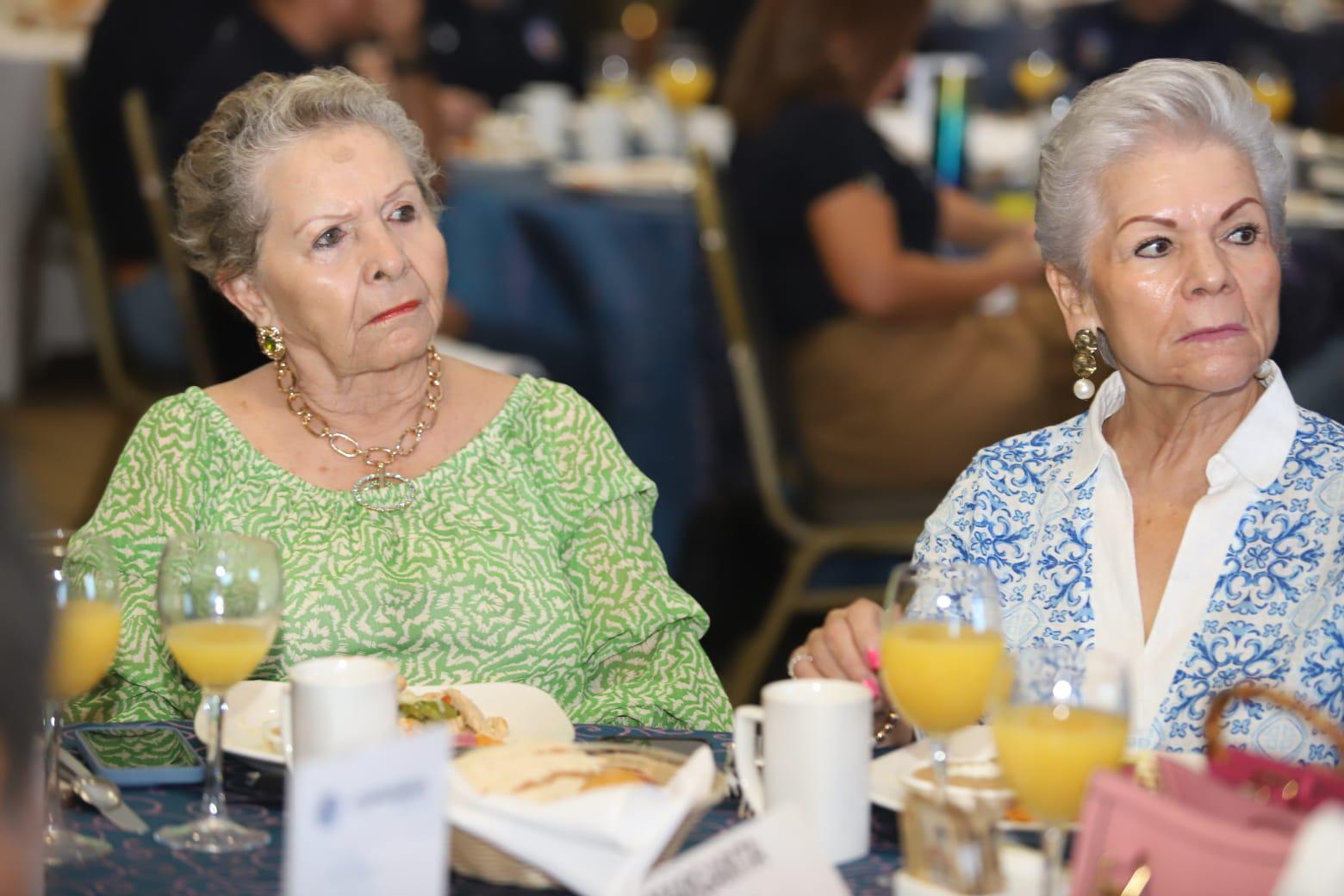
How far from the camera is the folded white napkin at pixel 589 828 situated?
4.17 feet

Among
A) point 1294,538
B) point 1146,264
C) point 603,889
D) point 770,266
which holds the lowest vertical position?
point 603,889

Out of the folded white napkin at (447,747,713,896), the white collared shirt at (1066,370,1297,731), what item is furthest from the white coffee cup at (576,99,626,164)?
the folded white napkin at (447,747,713,896)

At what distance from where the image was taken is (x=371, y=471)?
2135mm

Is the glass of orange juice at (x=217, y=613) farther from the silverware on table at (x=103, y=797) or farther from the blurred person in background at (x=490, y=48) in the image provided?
the blurred person in background at (x=490, y=48)

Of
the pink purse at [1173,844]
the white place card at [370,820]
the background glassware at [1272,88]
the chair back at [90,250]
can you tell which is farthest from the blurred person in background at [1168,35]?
the white place card at [370,820]

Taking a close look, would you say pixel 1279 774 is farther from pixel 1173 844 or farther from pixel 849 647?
pixel 849 647

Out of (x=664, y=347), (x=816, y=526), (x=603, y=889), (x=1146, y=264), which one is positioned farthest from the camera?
(x=664, y=347)

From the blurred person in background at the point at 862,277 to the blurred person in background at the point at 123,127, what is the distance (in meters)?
1.63

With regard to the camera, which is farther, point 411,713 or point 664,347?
point 664,347

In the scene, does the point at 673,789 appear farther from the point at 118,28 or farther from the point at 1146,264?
the point at 118,28

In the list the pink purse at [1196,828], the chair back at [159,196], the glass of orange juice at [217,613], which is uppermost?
the chair back at [159,196]

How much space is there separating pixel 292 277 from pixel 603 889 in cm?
111

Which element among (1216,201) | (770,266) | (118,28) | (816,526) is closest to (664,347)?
(770,266)

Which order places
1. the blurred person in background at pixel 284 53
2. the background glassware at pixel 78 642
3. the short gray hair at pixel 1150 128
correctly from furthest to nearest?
the blurred person in background at pixel 284 53
the short gray hair at pixel 1150 128
the background glassware at pixel 78 642
